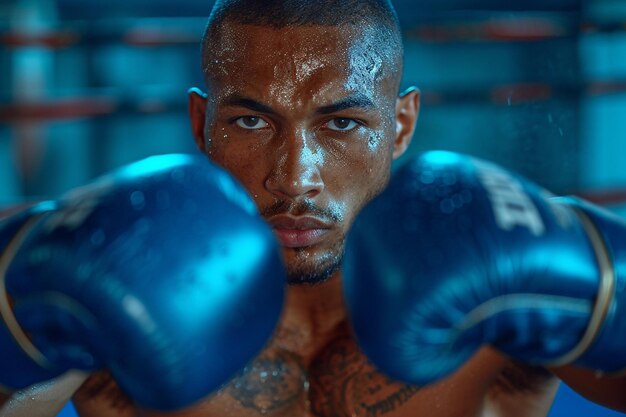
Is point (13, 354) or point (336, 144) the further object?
point (336, 144)

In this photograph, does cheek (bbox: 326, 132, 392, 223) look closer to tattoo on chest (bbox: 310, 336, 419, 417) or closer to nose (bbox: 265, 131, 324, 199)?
nose (bbox: 265, 131, 324, 199)

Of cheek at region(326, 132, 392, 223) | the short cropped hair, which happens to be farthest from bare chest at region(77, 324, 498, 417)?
the short cropped hair

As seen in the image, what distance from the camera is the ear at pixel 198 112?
Result: 1.62 meters

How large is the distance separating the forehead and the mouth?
187 millimetres

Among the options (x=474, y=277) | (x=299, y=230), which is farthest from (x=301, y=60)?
(x=474, y=277)

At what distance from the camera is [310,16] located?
4.52 feet

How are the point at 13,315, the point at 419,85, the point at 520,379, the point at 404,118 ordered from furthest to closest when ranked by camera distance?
the point at 419,85, the point at 404,118, the point at 520,379, the point at 13,315

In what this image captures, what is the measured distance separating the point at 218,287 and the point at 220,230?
0.06m

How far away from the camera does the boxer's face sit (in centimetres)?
134

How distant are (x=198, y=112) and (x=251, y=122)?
10.2 inches

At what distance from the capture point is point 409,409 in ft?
4.50

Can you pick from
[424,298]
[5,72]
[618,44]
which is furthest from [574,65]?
[424,298]

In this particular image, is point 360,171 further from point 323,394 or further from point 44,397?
point 44,397

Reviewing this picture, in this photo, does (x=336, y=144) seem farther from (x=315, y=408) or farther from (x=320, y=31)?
A: (x=315, y=408)
